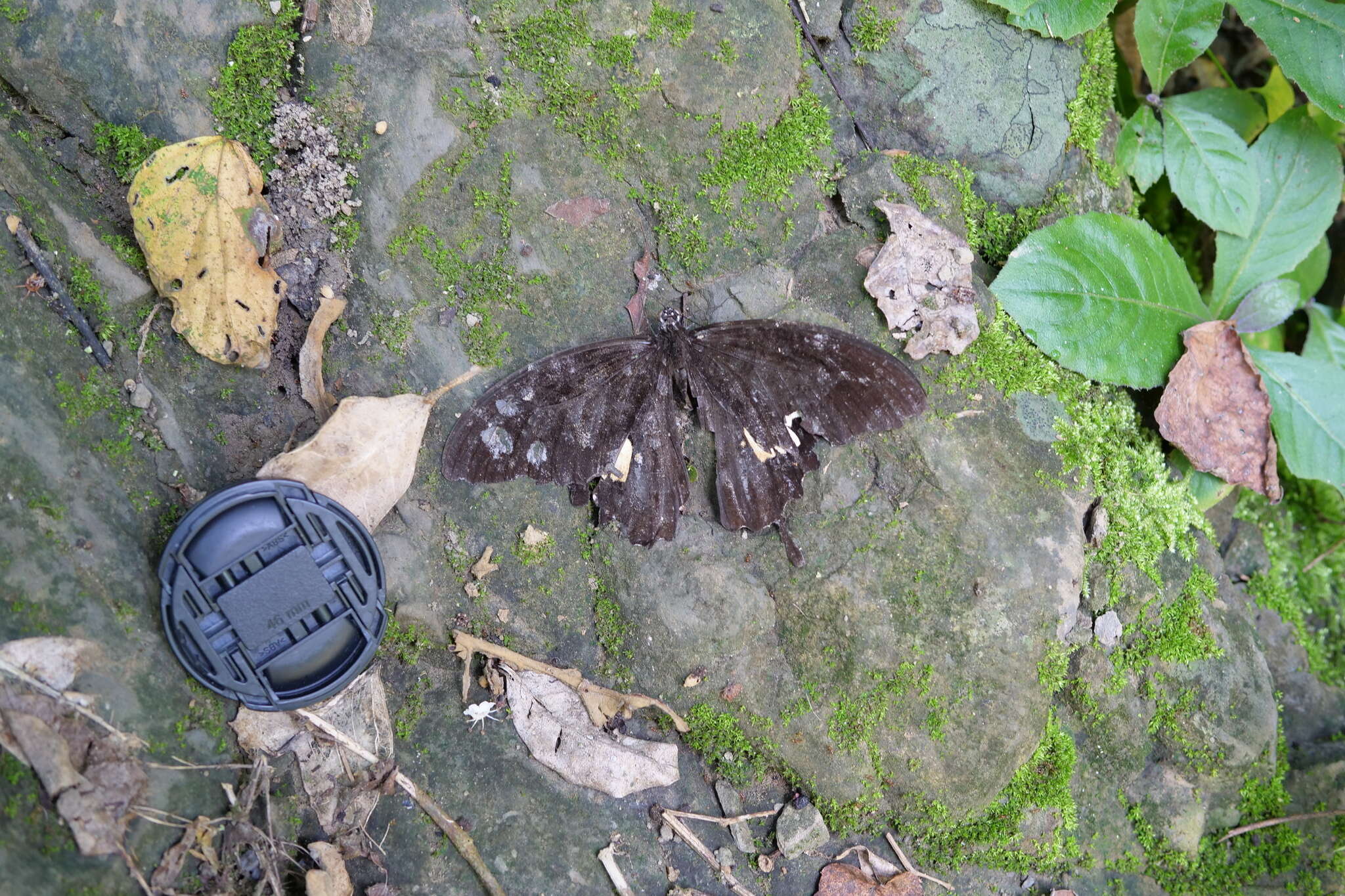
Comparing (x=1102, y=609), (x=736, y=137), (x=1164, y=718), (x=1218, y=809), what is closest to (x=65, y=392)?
(x=736, y=137)

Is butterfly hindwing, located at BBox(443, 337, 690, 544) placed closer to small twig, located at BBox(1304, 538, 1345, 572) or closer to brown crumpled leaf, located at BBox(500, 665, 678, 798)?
brown crumpled leaf, located at BBox(500, 665, 678, 798)

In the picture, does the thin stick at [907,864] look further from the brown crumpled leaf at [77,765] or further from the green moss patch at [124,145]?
the green moss patch at [124,145]

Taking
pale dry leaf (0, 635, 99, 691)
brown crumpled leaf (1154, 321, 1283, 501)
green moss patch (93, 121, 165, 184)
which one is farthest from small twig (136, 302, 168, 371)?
brown crumpled leaf (1154, 321, 1283, 501)

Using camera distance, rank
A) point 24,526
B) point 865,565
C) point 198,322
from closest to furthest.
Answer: point 24,526
point 198,322
point 865,565

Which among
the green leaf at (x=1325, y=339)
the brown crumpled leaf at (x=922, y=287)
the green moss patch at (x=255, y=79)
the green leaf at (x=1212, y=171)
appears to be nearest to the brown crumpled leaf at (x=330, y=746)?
the green moss patch at (x=255, y=79)

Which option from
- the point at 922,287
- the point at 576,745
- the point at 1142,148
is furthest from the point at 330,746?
the point at 1142,148

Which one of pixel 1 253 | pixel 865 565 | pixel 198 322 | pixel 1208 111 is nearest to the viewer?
pixel 1 253

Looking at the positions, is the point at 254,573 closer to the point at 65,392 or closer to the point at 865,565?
the point at 65,392
